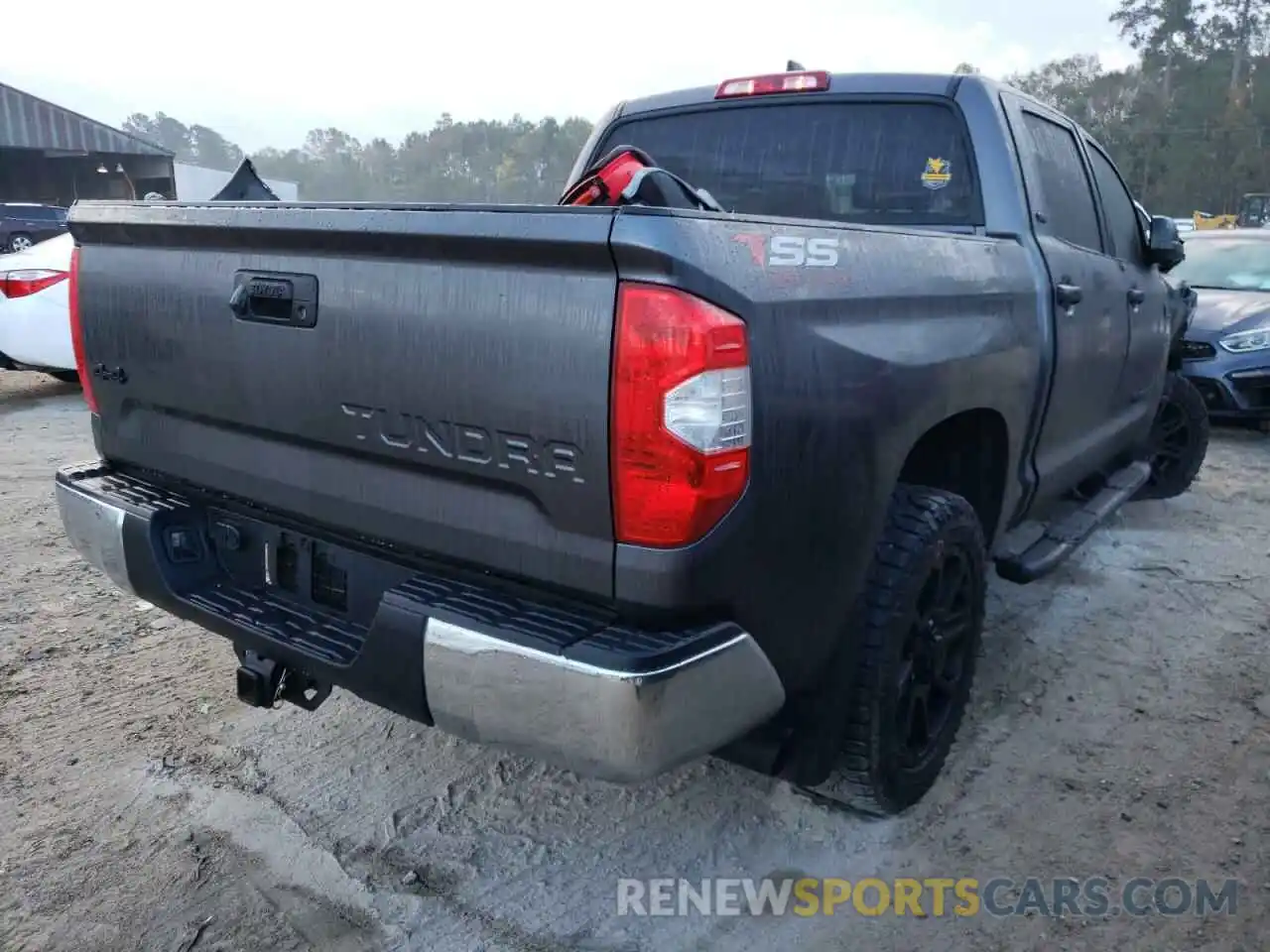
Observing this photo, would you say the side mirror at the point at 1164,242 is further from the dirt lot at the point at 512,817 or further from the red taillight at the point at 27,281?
the red taillight at the point at 27,281

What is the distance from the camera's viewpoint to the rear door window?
10.7 ft

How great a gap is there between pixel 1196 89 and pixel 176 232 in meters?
64.3

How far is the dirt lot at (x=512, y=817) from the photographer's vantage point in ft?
7.72

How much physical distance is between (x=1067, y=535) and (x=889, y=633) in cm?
171

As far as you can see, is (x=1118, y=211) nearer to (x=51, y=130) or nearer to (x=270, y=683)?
(x=270, y=683)

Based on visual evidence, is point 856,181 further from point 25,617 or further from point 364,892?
point 25,617

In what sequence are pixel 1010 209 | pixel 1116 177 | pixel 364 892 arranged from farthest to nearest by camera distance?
pixel 1116 177 → pixel 1010 209 → pixel 364 892

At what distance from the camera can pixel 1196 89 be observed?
54688 mm

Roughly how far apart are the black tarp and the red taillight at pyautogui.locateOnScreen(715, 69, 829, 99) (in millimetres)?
1642

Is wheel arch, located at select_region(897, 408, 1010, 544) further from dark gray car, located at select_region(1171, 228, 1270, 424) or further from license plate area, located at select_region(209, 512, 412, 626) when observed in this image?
dark gray car, located at select_region(1171, 228, 1270, 424)

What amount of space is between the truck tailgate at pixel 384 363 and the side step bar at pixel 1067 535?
202cm

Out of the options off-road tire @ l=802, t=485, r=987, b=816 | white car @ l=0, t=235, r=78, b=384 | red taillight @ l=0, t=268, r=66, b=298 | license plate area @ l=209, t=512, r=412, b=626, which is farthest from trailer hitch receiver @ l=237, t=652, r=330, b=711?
red taillight @ l=0, t=268, r=66, b=298

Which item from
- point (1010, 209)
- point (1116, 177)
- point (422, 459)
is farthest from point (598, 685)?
point (1116, 177)

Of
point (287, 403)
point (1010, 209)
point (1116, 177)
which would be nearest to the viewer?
point (287, 403)
